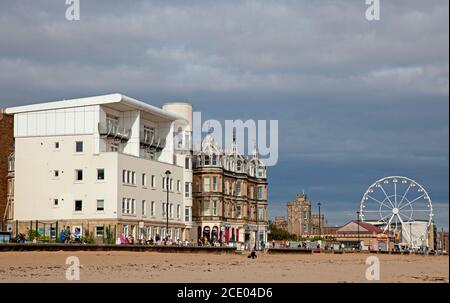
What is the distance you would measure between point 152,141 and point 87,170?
35.1ft

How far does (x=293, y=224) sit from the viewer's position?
614ft

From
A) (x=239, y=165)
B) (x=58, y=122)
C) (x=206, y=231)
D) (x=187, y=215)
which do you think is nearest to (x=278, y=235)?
(x=239, y=165)

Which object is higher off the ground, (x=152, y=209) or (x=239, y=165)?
(x=239, y=165)

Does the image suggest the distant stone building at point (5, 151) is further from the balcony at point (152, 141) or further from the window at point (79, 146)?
the balcony at point (152, 141)

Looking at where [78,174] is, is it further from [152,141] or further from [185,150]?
[185,150]

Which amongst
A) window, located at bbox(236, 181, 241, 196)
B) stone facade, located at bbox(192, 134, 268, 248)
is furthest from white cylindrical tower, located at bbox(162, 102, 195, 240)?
window, located at bbox(236, 181, 241, 196)

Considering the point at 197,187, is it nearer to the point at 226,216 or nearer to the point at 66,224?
the point at 226,216

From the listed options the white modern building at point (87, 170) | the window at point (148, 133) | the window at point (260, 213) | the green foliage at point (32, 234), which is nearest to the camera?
the green foliage at point (32, 234)

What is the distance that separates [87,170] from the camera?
7162 cm

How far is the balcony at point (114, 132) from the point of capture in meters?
71.9

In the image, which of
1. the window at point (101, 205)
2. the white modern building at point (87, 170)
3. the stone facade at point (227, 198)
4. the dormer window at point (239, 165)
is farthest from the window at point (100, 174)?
the dormer window at point (239, 165)

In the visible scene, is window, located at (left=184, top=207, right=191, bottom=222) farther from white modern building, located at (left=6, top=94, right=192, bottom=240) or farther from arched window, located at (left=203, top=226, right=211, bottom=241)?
arched window, located at (left=203, top=226, right=211, bottom=241)

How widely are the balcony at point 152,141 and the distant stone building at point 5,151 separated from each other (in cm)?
1400
